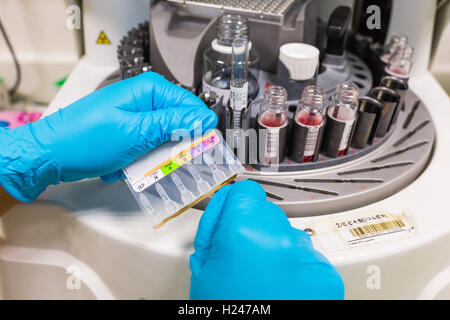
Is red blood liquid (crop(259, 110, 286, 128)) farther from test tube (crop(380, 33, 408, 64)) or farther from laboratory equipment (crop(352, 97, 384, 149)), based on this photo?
test tube (crop(380, 33, 408, 64))

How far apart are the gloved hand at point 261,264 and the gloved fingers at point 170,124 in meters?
0.17

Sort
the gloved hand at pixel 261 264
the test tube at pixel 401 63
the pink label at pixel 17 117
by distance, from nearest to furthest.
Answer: the gloved hand at pixel 261 264
the test tube at pixel 401 63
the pink label at pixel 17 117

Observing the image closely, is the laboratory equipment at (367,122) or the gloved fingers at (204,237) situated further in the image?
the laboratory equipment at (367,122)

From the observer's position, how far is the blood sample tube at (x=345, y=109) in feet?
2.60

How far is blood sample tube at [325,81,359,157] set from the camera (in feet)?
2.60

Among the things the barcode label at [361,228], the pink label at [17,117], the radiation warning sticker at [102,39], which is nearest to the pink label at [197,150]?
→ the barcode label at [361,228]

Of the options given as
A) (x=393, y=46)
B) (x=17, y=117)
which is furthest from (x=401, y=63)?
(x=17, y=117)

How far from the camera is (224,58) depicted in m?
0.85

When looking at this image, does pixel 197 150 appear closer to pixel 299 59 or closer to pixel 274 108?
pixel 274 108

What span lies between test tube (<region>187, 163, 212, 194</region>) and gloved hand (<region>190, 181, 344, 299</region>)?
3.8 inches

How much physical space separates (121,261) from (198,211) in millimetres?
162

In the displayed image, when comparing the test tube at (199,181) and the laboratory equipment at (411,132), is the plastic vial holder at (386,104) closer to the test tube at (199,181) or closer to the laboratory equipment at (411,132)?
the laboratory equipment at (411,132)

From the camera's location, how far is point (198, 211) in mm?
765
